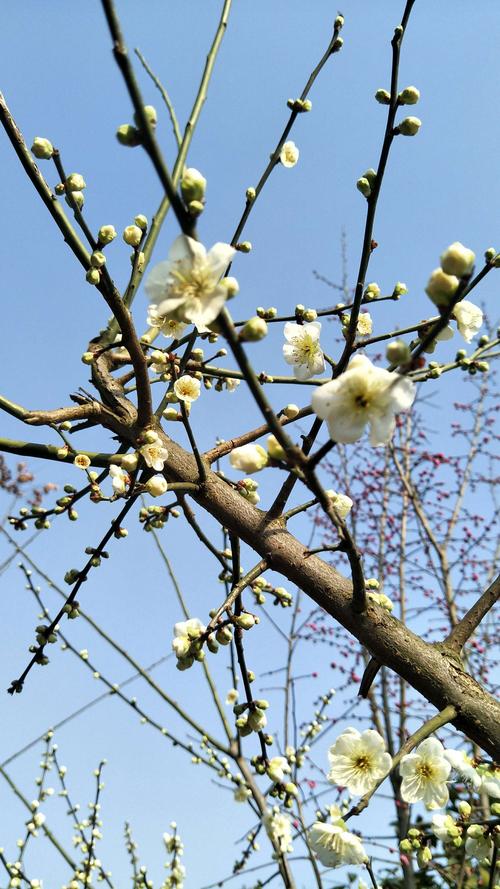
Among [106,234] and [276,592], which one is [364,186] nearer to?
[106,234]

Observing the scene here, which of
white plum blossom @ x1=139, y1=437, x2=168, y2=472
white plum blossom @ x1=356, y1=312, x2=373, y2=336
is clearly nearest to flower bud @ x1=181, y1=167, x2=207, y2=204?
white plum blossom @ x1=139, y1=437, x2=168, y2=472

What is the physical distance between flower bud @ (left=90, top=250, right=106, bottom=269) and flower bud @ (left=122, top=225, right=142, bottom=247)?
1.16 ft

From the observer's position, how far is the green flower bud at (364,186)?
174cm

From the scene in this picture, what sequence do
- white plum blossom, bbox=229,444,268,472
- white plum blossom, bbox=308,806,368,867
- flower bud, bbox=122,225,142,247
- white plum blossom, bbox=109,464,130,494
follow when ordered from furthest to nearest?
flower bud, bbox=122,225,142,247 < white plum blossom, bbox=109,464,130,494 < white plum blossom, bbox=308,806,368,867 < white plum blossom, bbox=229,444,268,472

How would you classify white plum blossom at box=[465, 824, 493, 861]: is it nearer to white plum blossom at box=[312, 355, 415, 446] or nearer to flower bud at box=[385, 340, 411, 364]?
white plum blossom at box=[312, 355, 415, 446]

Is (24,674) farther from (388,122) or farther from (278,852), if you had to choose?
(388,122)

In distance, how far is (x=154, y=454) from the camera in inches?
76.9

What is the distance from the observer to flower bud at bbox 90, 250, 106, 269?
70.9 inches

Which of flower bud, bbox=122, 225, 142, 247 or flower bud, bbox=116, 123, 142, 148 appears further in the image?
flower bud, bbox=122, 225, 142, 247

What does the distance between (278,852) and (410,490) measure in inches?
190

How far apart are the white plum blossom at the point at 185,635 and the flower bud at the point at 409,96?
1508 mm

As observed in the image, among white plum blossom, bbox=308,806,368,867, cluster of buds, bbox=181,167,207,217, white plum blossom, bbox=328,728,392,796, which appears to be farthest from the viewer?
white plum blossom, bbox=328,728,392,796

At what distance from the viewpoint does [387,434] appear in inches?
44.8

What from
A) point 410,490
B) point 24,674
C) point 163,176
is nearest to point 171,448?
point 24,674
